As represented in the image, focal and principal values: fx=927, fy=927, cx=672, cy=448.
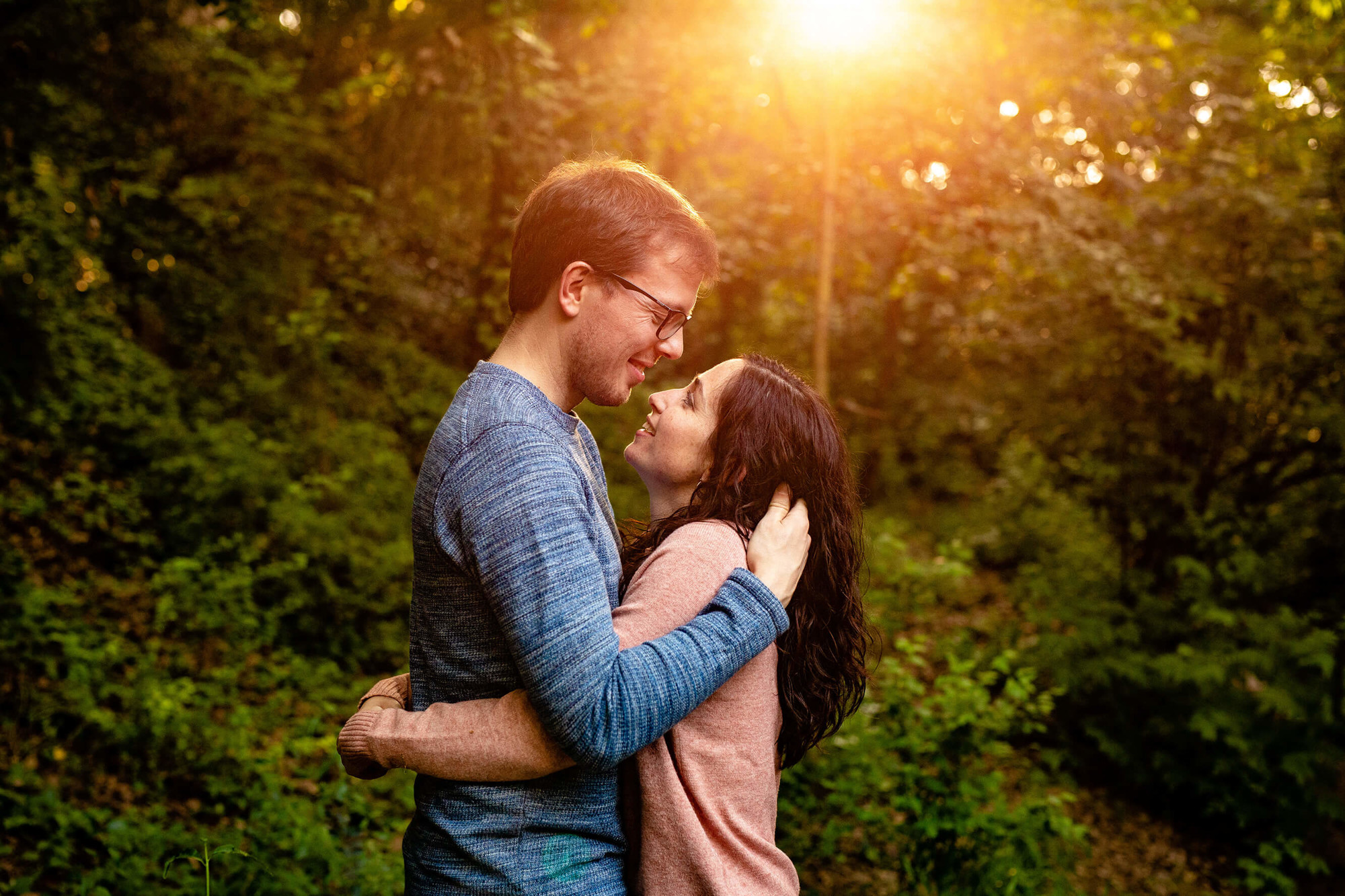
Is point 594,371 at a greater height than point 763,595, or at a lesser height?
greater

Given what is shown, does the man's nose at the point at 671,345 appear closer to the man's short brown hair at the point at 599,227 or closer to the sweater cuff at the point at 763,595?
the man's short brown hair at the point at 599,227

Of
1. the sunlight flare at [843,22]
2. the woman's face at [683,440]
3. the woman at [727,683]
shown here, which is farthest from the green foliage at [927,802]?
the sunlight flare at [843,22]

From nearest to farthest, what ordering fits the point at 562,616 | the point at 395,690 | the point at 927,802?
the point at 562,616 → the point at 395,690 → the point at 927,802

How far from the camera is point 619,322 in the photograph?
1.57 meters

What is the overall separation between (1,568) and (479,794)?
4839mm

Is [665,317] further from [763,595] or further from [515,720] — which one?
[515,720]

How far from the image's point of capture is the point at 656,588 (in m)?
1.50

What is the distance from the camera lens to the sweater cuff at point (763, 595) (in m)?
1.49

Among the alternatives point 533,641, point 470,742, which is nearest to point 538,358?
point 533,641

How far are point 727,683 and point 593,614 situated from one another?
1.30ft

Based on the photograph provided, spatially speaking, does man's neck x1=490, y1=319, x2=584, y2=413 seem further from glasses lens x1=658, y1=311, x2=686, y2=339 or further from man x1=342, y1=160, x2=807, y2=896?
glasses lens x1=658, y1=311, x2=686, y2=339

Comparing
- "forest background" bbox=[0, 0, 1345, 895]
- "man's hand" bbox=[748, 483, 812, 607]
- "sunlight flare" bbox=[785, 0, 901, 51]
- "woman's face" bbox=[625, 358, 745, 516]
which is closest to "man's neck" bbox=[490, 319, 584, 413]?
"woman's face" bbox=[625, 358, 745, 516]

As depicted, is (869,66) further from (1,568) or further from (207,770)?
(1,568)

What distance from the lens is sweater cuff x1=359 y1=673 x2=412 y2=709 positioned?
5.47ft
